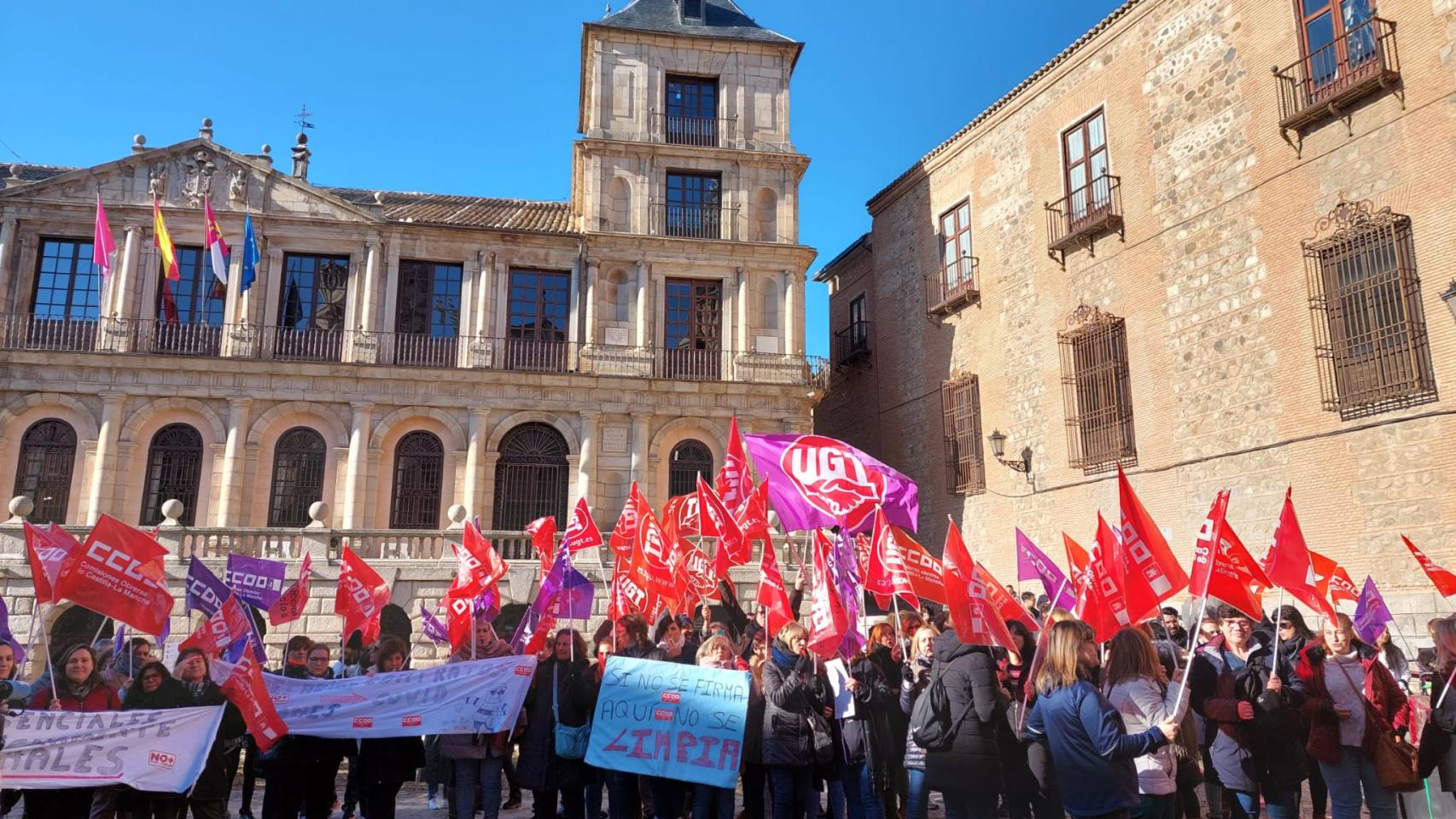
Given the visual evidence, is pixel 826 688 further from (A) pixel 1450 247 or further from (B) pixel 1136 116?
(B) pixel 1136 116

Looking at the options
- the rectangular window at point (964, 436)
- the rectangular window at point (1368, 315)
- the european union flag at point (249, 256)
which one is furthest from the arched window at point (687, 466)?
the rectangular window at point (1368, 315)

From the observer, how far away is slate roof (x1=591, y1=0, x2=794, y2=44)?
2618 centimetres

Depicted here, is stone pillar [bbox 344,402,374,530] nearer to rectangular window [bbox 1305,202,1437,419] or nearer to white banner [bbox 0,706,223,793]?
white banner [bbox 0,706,223,793]

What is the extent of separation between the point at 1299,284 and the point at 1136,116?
196 inches

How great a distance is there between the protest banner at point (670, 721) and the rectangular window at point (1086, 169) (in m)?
14.7

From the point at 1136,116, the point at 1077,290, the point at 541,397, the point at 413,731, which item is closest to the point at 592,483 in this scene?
the point at 541,397

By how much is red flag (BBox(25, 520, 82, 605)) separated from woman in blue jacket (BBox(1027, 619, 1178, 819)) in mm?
7874

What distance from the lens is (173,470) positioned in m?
22.4

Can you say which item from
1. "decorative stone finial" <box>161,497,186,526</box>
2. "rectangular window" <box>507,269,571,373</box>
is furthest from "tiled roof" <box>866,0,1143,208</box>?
"decorative stone finial" <box>161,497,186,526</box>

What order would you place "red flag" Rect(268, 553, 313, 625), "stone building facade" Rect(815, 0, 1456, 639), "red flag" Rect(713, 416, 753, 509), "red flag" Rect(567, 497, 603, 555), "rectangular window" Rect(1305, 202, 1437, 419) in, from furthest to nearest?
1. "stone building facade" Rect(815, 0, 1456, 639)
2. "rectangular window" Rect(1305, 202, 1437, 419)
3. "red flag" Rect(713, 416, 753, 509)
4. "red flag" Rect(567, 497, 603, 555)
5. "red flag" Rect(268, 553, 313, 625)

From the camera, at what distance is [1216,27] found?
1658 cm

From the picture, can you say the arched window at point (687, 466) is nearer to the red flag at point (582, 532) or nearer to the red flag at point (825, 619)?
the red flag at point (582, 532)

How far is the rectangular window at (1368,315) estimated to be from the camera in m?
13.2

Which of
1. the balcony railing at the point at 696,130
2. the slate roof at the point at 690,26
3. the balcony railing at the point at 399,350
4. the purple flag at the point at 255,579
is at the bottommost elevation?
the purple flag at the point at 255,579
